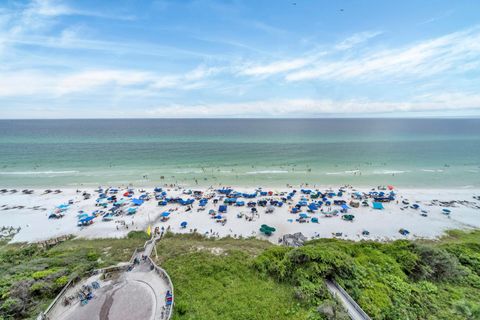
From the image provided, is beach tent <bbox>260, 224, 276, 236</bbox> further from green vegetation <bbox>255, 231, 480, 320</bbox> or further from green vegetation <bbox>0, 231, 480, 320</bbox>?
green vegetation <bbox>255, 231, 480, 320</bbox>

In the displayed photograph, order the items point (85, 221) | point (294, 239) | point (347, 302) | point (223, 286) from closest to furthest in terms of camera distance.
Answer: point (347, 302) → point (223, 286) → point (294, 239) → point (85, 221)

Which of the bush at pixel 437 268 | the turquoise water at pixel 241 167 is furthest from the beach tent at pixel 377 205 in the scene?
the bush at pixel 437 268

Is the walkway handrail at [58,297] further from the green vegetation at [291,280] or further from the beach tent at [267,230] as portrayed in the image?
the beach tent at [267,230]

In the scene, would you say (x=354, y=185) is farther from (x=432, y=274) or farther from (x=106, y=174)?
(x=106, y=174)

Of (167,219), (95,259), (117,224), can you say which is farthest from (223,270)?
(117,224)

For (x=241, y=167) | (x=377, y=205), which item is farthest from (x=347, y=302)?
(x=241, y=167)

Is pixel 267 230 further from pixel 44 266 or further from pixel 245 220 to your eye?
pixel 44 266

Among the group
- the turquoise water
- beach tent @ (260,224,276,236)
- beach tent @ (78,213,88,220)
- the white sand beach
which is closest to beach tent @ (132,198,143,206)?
the white sand beach
